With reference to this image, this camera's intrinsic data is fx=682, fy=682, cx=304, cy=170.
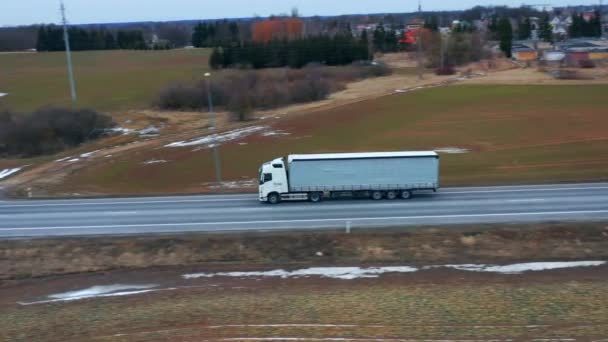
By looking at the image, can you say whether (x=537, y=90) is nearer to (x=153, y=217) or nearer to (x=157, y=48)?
(x=153, y=217)

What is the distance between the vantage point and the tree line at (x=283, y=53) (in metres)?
92.4

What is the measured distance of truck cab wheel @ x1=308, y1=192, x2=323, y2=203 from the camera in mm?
27422

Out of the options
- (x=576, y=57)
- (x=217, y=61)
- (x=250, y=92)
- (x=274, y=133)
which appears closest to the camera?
(x=274, y=133)

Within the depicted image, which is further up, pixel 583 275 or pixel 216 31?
pixel 216 31

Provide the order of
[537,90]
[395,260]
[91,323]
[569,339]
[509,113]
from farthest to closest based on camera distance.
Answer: [537,90] < [509,113] < [395,260] < [91,323] < [569,339]

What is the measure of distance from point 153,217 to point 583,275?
14959 mm

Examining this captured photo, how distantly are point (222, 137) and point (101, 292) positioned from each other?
87.0ft

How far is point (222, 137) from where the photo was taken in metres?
45.1

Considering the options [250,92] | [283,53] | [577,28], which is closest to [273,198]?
[250,92]

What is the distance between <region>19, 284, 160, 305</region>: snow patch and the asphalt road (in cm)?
412

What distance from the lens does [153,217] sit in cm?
2553

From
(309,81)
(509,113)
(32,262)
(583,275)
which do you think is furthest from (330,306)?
(309,81)

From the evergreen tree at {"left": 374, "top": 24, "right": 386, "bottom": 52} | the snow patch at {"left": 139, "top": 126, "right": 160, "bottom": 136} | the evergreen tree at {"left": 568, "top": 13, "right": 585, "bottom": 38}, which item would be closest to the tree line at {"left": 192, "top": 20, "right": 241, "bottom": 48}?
the evergreen tree at {"left": 374, "top": 24, "right": 386, "bottom": 52}

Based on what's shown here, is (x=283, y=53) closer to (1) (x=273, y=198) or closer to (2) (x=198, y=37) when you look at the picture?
(2) (x=198, y=37)
